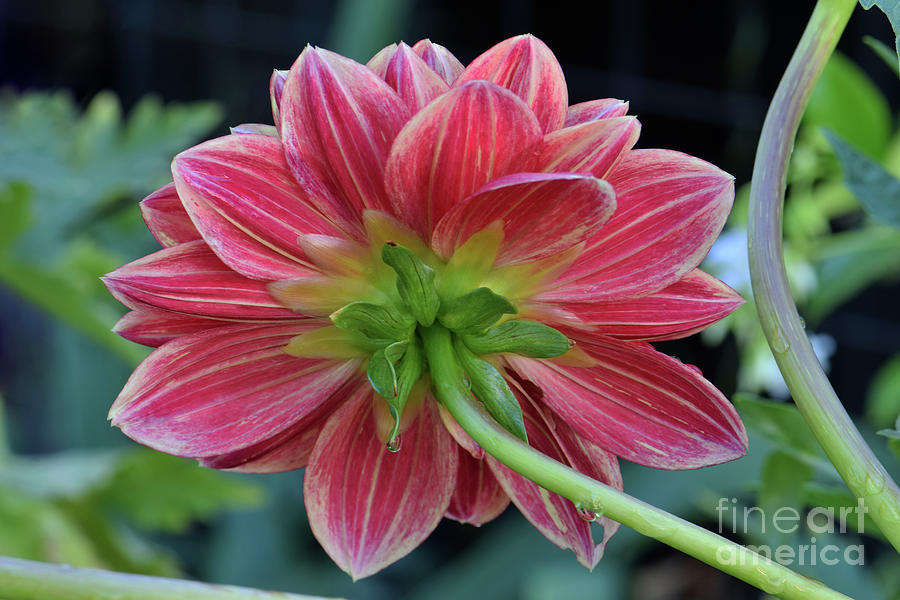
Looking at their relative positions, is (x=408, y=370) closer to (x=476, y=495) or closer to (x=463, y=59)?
(x=476, y=495)

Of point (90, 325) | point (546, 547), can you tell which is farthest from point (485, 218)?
point (546, 547)

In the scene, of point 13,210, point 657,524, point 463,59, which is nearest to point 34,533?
point 13,210

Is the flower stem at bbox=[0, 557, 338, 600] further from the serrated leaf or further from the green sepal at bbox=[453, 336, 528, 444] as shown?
the serrated leaf

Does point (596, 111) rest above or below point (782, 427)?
above

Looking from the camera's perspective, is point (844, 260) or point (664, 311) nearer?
point (664, 311)

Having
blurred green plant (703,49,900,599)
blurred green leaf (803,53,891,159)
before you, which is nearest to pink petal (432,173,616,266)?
blurred green plant (703,49,900,599)

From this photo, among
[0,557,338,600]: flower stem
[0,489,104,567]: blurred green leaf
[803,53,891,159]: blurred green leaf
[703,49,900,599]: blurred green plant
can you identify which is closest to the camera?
[0,557,338,600]: flower stem

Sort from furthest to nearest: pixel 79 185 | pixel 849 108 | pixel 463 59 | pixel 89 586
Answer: pixel 463 59
pixel 79 185
pixel 849 108
pixel 89 586

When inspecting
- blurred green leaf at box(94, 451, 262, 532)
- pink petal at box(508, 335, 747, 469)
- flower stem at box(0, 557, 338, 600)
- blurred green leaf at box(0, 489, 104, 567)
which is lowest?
blurred green leaf at box(94, 451, 262, 532)
